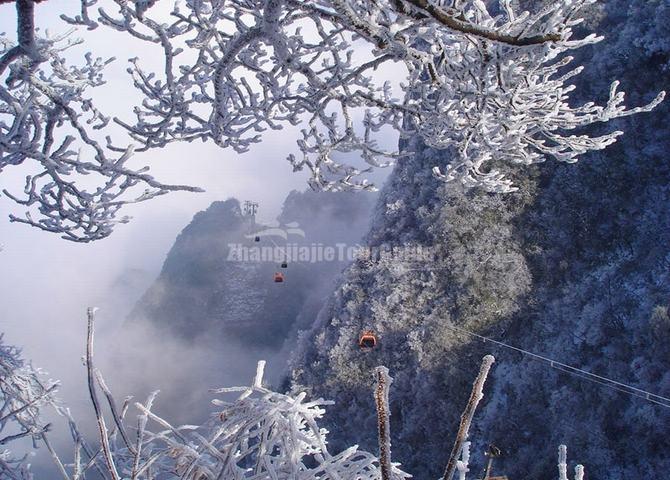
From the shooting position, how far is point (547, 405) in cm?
1230

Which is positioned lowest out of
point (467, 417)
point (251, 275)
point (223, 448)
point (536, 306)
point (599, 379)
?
point (251, 275)

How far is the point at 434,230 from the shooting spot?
16.5 meters

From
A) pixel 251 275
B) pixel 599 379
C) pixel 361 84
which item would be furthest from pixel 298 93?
pixel 251 275

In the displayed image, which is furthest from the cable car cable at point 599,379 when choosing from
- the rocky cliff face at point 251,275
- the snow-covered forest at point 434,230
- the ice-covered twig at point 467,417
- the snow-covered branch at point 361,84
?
the rocky cliff face at point 251,275

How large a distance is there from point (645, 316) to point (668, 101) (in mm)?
7077

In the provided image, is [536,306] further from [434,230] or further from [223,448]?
[223,448]

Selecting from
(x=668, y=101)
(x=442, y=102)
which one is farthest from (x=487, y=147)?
(x=668, y=101)

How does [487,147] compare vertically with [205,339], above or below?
above

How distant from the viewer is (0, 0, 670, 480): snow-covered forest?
78.4 inches

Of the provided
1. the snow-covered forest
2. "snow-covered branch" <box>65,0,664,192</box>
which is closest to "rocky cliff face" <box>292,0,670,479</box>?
the snow-covered forest

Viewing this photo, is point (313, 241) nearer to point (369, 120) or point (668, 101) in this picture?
point (668, 101)

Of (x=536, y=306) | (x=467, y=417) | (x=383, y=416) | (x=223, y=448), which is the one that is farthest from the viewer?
(x=536, y=306)

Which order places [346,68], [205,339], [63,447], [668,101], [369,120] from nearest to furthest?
[346,68] → [369,120] → [668,101] → [63,447] → [205,339]

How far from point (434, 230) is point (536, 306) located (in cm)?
412
